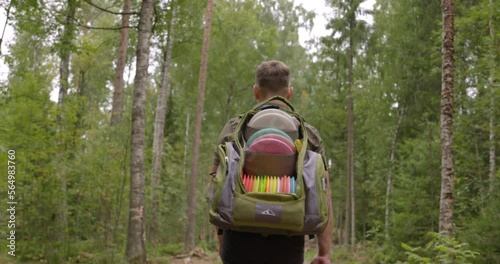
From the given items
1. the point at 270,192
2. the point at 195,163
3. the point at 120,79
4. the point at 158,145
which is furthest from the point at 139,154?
the point at 158,145

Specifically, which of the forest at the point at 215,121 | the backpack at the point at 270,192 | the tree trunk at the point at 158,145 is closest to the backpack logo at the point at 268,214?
the backpack at the point at 270,192

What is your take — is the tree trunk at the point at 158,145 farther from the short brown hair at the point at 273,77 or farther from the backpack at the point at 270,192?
the backpack at the point at 270,192

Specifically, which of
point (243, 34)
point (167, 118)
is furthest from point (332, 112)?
point (167, 118)

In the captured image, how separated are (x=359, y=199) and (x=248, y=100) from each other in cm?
989

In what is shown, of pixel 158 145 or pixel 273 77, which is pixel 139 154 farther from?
pixel 158 145

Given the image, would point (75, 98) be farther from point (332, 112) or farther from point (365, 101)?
point (332, 112)

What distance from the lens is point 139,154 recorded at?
873 cm

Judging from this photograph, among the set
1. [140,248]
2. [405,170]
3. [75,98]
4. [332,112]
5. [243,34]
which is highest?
[243,34]

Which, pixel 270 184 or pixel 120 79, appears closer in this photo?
pixel 270 184

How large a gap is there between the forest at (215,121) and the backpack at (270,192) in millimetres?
3698

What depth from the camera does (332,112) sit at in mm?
25406

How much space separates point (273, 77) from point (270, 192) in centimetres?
72

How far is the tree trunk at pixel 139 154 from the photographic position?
338 inches

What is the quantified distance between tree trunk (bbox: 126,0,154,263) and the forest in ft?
0.08
